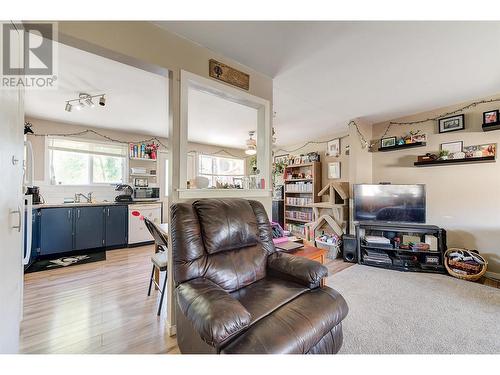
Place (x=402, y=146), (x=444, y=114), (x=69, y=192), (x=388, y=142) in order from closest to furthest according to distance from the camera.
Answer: (x=444, y=114), (x=402, y=146), (x=388, y=142), (x=69, y=192)

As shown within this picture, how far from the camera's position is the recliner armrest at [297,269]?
58.9 inches

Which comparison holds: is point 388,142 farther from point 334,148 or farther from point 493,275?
point 493,275

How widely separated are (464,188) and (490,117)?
0.94 meters

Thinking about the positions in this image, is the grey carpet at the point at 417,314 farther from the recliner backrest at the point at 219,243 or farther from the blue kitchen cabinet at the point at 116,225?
the blue kitchen cabinet at the point at 116,225

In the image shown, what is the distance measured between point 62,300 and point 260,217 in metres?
2.20

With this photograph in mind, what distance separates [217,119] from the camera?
3742 millimetres

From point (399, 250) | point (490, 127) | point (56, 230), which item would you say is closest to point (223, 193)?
point (399, 250)

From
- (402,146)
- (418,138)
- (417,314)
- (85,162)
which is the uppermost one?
(418,138)

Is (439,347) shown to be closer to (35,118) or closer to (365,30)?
(365,30)

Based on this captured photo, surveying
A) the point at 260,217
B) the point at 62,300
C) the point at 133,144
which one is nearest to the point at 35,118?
the point at 133,144

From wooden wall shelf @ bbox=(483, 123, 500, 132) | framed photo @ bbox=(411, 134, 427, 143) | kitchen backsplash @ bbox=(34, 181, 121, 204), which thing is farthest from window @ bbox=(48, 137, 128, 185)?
wooden wall shelf @ bbox=(483, 123, 500, 132)

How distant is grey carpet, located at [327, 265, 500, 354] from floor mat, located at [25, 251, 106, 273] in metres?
3.69
